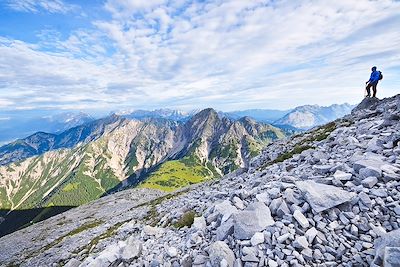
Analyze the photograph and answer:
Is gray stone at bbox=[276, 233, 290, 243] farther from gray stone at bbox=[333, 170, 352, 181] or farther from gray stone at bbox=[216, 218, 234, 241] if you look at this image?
gray stone at bbox=[333, 170, 352, 181]

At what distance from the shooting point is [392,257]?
8.29 m

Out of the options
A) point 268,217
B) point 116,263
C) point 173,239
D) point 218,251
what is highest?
point 268,217

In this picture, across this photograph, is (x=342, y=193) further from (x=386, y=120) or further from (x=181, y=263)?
(x=386, y=120)

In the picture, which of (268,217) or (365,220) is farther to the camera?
(268,217)

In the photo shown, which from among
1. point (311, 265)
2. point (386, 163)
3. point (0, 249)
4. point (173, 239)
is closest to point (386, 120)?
point (386, 163)

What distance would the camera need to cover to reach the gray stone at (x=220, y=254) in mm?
11042

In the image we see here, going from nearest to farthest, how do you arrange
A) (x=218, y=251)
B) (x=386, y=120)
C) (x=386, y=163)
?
(x=218, y=251) < (x=386, y=163) < (x=386, y=120)

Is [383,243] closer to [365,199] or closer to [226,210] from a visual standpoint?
[365,199]

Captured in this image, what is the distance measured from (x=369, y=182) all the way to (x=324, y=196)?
2205mm

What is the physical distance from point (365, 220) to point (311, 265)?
9.90ft

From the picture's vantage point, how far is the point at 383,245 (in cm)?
898

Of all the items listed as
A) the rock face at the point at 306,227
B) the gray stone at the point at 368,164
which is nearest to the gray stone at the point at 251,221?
the rock face at the point at 306,227

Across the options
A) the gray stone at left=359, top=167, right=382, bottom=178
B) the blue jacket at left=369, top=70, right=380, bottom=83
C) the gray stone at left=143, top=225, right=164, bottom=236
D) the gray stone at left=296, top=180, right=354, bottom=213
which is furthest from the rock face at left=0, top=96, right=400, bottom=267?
the blue jacket at left=369, top=70, right=380, bottom=83

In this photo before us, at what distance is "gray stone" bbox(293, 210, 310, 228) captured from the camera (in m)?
11.1
